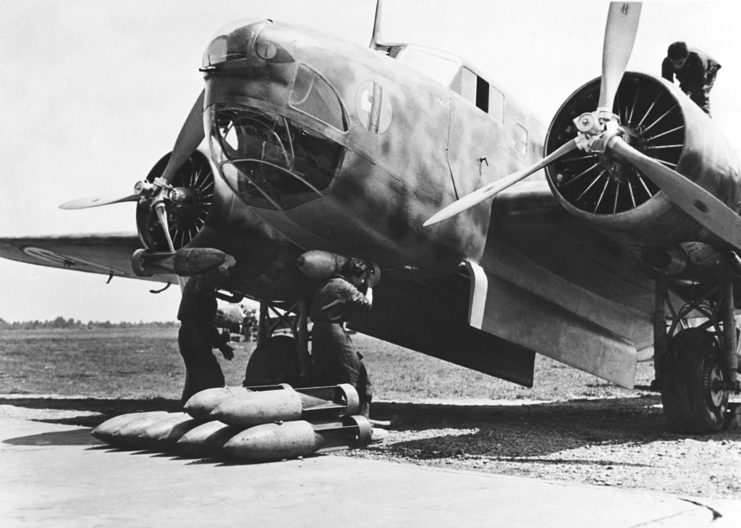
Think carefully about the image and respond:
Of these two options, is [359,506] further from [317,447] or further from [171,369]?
[171,369]

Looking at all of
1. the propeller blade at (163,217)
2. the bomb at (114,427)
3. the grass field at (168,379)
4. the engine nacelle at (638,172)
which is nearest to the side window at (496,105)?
the engine nacelle at (638,172)

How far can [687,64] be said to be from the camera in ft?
33.2

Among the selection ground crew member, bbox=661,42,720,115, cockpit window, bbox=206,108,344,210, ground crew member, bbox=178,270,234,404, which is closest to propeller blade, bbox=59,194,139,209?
ground crew member, bbox=178,270,234,404

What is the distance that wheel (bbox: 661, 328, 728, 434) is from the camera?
386 inches

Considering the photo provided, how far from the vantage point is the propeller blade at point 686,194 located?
8289 millimetres

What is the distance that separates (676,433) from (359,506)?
5972 mm

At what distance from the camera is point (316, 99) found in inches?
334

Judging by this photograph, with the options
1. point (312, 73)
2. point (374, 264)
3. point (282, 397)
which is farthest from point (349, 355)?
point (312, 73)

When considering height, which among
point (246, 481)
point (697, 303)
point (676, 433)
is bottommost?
point (246, 481)

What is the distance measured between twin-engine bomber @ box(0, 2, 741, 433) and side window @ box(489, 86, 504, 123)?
3cm

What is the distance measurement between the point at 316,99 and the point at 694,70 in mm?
4876

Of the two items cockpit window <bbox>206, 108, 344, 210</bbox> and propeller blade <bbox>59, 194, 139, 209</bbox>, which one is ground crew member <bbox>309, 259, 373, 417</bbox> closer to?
cockpit window <bbox>206, 108, 344, 210</bbox>

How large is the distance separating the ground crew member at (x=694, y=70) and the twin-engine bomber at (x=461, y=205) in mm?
1173

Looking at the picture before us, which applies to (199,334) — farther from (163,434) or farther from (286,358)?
(163,434)
